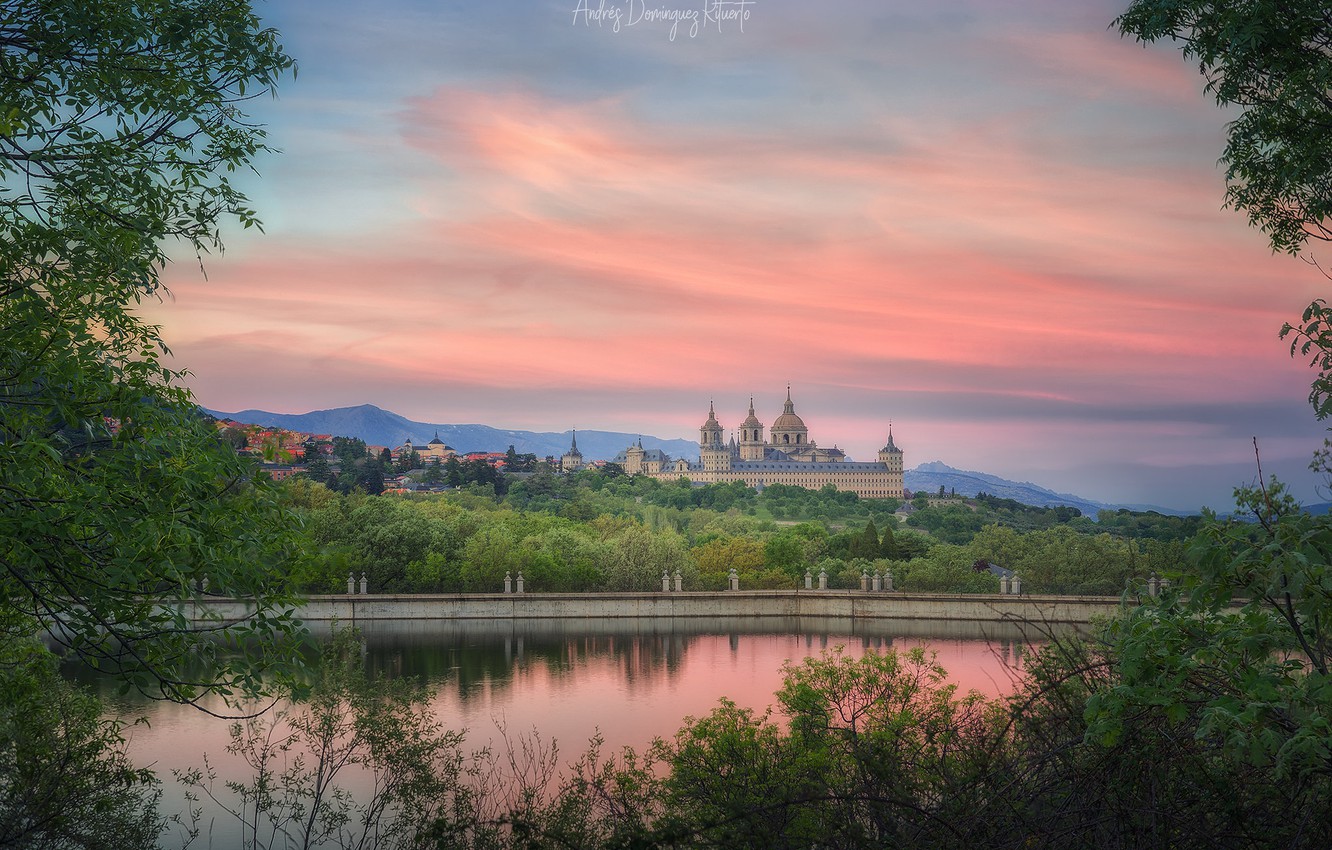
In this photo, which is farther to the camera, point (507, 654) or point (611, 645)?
point (611, 645)

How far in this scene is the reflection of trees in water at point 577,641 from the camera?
125 feet

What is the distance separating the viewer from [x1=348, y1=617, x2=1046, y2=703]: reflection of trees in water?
38.0m

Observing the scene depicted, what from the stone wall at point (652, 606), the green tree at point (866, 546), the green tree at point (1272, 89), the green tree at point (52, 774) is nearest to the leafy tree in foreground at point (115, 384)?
the green tree at point (52, 774)

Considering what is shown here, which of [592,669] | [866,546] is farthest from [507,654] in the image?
[866,546]

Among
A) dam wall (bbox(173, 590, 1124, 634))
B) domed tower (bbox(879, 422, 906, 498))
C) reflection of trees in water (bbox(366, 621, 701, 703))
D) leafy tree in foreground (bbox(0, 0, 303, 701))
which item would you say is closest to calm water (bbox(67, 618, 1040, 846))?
reflection of trees in water (bbox(366, 621, 701, 703))

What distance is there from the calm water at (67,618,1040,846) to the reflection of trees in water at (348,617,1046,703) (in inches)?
2.5

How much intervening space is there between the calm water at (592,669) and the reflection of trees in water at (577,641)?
6 cm

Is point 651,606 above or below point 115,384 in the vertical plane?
below

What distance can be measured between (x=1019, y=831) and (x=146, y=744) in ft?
77.4

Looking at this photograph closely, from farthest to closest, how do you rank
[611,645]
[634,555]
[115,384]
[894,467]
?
[894,467], [634,555], [611,645], [115,384]

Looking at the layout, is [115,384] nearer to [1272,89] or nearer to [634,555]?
[1272,89]

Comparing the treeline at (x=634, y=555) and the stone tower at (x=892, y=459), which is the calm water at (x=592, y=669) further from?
the stone tower at (x=892, y=459)

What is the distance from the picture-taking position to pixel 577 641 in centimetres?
4725

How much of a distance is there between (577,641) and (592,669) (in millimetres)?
8255
